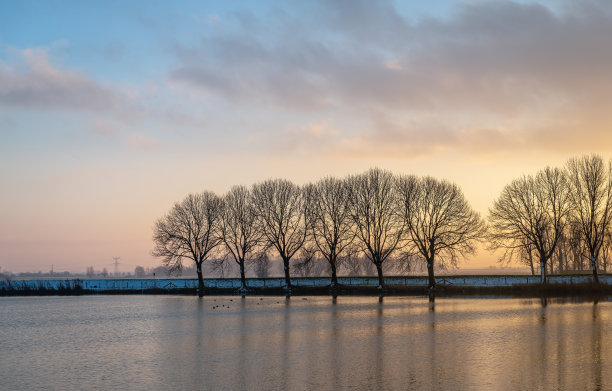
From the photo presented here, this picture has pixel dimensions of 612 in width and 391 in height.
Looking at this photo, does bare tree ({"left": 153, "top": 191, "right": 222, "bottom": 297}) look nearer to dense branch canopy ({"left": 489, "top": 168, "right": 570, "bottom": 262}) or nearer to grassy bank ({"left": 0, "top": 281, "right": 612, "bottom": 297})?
grassy bank ({"left": 0, "top": 281, "right": 612, "bottom": 297})

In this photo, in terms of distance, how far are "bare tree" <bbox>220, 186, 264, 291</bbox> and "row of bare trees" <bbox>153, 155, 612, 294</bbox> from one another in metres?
0.20

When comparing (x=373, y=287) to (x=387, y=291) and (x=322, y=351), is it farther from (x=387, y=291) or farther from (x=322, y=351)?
(x=322, y=351)

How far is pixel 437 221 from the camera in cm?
9469

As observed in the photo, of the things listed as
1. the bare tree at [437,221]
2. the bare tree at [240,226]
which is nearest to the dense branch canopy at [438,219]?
the bare tree at [437,221]

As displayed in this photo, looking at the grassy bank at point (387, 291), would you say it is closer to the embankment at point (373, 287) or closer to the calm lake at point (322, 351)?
the embankment at point (373, 287)

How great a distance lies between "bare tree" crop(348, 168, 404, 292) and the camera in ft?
324

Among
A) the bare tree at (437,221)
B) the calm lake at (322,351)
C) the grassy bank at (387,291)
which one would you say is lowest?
the grassy bank at (387,291)

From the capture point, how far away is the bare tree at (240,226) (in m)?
110

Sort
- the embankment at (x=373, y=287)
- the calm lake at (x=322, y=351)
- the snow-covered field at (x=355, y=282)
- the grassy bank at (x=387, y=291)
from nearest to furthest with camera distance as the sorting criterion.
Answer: the calm lake at (x=322, y=351), the grassy bank at (x=387, y=291), the embankment at (x=373, y=287), the snow-covered field at (x=355, y=282)

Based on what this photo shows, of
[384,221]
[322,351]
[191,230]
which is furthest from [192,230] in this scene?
[322,351]

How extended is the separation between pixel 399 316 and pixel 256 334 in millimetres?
16585

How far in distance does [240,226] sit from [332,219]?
19271 mm

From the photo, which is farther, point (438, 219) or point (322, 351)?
point (438, 219)

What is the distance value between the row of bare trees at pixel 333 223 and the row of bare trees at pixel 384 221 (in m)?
0.17
